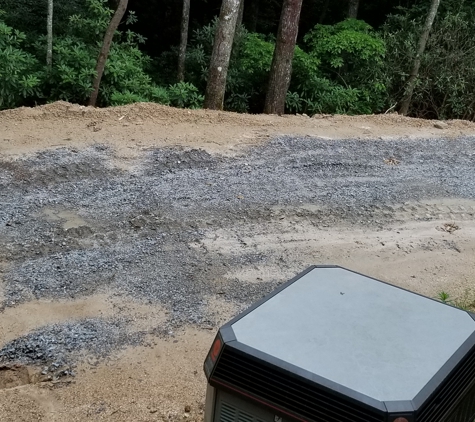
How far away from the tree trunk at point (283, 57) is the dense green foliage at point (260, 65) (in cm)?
60

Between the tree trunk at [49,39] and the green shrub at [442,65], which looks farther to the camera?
the green shrub at [442,65]

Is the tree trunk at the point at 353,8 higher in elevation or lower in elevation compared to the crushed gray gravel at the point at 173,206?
higher

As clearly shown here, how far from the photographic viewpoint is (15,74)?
949 centimetres

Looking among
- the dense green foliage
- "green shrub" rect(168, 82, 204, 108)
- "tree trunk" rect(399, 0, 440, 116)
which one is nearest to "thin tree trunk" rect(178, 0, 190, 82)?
the dense green foliage

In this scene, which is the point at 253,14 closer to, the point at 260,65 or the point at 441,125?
the point at 260,65

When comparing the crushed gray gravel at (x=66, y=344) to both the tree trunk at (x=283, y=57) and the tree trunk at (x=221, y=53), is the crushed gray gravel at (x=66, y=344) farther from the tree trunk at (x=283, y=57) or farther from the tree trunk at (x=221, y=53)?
the tree trunk at (x=283, y=57)

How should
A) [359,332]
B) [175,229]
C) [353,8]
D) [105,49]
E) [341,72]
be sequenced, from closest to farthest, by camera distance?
1. [359,332]
2. [175,229]
3. [105,49]
4. [341,72]
5. [353,8]

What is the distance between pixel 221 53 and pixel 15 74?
3.21 meters

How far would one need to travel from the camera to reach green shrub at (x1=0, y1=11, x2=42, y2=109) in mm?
9281

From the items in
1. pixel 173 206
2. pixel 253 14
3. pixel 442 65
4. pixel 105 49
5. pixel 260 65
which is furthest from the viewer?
pixel 253 14

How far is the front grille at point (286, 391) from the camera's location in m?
2.35

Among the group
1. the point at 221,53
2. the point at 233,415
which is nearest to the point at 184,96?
the point at 221,53

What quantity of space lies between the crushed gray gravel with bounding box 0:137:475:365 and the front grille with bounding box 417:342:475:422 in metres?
2.42

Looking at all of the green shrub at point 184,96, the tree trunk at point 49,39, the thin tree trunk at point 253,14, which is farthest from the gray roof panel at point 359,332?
the thin tree trunk at point 253,14
